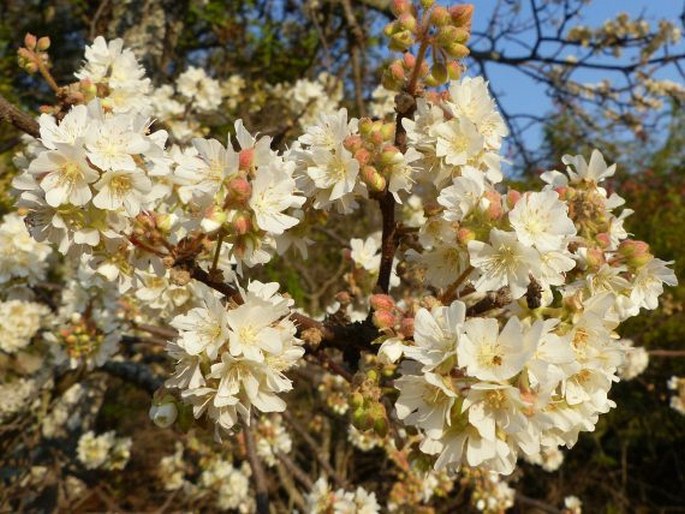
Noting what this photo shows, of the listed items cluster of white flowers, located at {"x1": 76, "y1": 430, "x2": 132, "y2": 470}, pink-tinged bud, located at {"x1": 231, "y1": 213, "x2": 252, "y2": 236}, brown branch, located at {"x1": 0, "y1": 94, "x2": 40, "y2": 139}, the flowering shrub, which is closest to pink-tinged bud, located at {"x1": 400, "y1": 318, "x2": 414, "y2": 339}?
the flowering shrub

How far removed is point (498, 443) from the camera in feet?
3.31

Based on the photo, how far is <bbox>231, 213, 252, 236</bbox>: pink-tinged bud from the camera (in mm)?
1111

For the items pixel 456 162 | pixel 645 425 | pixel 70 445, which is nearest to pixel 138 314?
pixel 456 162

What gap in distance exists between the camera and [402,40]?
132 cm

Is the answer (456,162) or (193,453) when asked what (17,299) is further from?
(456,162)

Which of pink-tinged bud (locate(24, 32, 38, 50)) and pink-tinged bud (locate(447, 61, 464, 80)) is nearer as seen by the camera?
pink-tinged bud (locate(447, 61, 464, 80))

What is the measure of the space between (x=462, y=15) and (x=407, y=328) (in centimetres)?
70

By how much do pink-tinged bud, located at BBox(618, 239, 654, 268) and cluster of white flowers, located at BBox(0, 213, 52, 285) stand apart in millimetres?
2359

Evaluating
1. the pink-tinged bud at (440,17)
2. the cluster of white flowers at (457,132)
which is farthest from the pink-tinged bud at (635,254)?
the pink-tinged bud at (440,17)

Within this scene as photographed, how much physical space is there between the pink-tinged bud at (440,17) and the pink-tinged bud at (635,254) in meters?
0.63

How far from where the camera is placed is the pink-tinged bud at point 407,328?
1.11m

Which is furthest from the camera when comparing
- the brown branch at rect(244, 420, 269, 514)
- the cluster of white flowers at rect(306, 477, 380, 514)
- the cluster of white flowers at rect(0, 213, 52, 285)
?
the cluster of white flowers at rect(0, 213, 52, 285)

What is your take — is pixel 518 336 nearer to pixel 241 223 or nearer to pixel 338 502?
pixel 241 223

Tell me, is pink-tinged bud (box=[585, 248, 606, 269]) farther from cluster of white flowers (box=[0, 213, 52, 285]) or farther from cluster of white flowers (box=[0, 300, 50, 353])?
cluster of white flowers (box=[0, 300, 50, 353])
